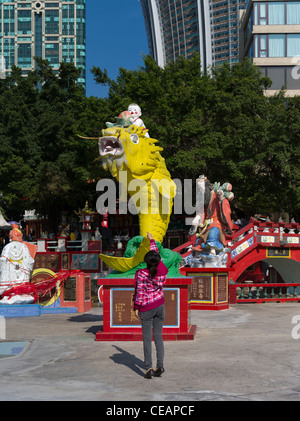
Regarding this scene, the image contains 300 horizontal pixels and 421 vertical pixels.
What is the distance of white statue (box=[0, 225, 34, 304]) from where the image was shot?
1415cm

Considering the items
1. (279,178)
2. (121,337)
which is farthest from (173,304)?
(279,178)

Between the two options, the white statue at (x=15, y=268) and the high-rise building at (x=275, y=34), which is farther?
the high-rise building at (x=275, y=34)

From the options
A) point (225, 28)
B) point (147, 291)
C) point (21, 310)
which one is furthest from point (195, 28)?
point (147, 291)

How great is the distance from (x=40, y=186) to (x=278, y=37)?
22759 mm

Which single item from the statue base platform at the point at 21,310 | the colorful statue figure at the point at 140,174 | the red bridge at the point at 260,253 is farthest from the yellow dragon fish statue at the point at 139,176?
the red bridge at the point at 260,253

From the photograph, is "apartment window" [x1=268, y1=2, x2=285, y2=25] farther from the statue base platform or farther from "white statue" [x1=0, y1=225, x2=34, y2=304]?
the statue base platform

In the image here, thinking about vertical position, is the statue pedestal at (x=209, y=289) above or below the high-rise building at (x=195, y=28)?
below

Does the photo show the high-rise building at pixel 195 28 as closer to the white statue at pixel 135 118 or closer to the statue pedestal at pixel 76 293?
the statue pedestal at pixel 76 293

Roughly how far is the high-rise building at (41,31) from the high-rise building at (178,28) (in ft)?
58.5

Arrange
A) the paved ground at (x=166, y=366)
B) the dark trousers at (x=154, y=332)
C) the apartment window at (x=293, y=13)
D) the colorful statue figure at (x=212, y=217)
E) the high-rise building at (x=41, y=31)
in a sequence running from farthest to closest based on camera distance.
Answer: the high-rise building at (x=41, y=31), the apartment window at (x=293, y=13), the colorful statue figure at (x=212, y=217), the dark trousers at (x=154, y=332), the paved ground at (x=166, y=366)

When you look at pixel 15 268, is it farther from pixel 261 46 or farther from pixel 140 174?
pixel 261 46

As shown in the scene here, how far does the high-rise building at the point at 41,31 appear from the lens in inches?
5374

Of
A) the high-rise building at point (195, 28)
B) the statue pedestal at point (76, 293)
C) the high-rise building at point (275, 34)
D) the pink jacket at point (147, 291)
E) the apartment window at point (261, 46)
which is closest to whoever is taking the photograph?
the pink jacket at point (147, 291)
